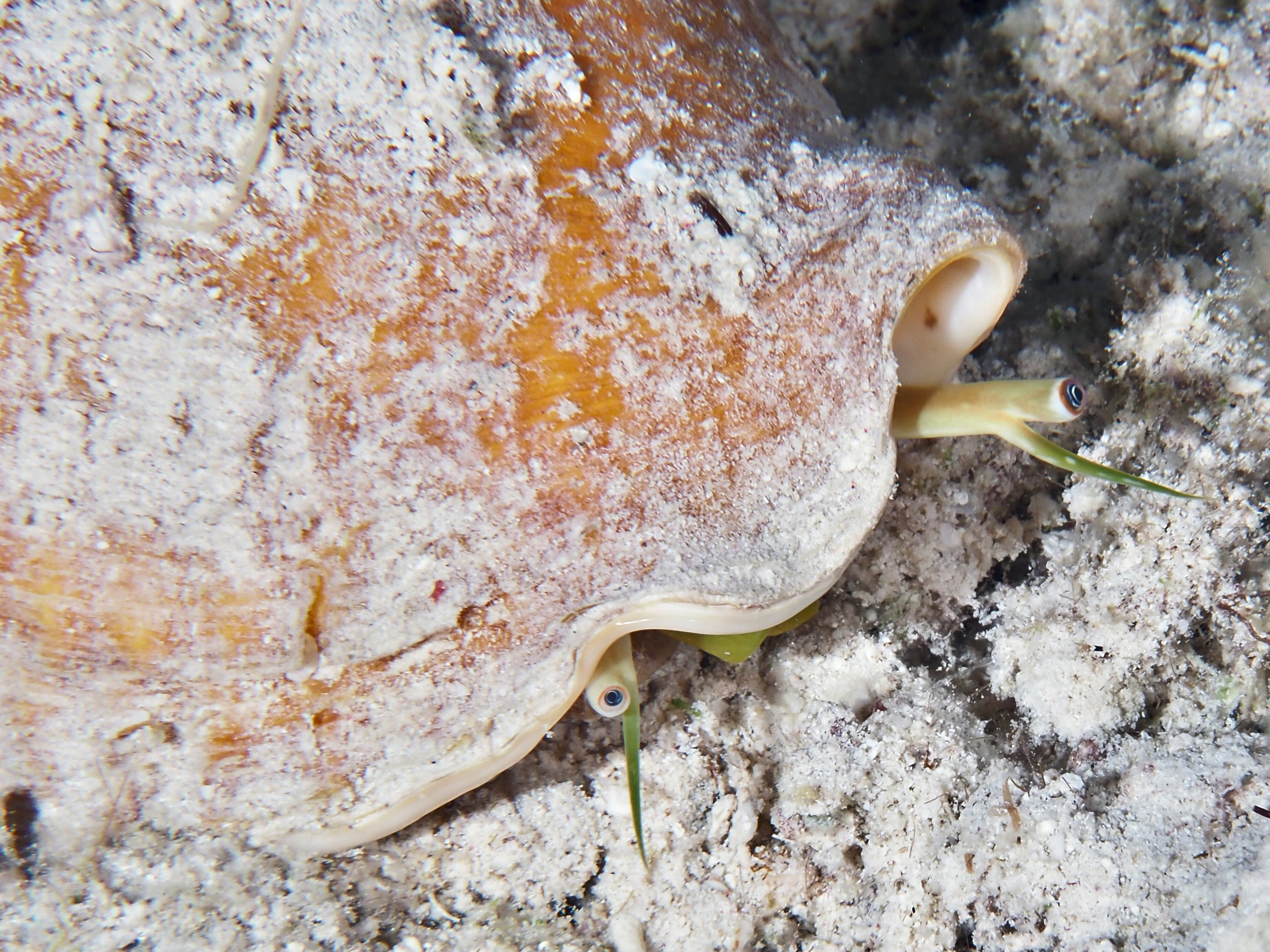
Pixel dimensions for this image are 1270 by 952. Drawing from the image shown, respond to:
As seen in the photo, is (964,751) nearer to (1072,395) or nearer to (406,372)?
(1072,395)

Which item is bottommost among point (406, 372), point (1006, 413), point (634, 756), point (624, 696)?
point (634, 756)

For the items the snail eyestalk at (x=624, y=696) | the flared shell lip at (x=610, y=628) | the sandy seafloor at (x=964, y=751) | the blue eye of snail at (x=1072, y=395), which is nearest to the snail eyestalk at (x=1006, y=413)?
the blue eye of snail at (x=1072, y=395)

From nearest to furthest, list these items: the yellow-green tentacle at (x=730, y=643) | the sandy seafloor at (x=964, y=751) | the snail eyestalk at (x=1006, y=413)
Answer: the snail eyestalk at (x=1006, y=413) < the sandy seafloor at (x=964, y=751) < the yellow-green tentacle at (x=730, y=643)

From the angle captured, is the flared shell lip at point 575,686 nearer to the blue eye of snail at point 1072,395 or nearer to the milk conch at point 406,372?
the milk conch at point 406,372

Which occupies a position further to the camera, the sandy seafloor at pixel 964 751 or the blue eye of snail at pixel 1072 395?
the sandy seafloor at pixel 964 751

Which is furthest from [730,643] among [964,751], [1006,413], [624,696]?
[1006,413]

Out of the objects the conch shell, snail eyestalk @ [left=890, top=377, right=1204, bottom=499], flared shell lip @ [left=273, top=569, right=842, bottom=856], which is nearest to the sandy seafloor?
flared shell lip @ [left=273, top=569, right=842, bottom=856]
